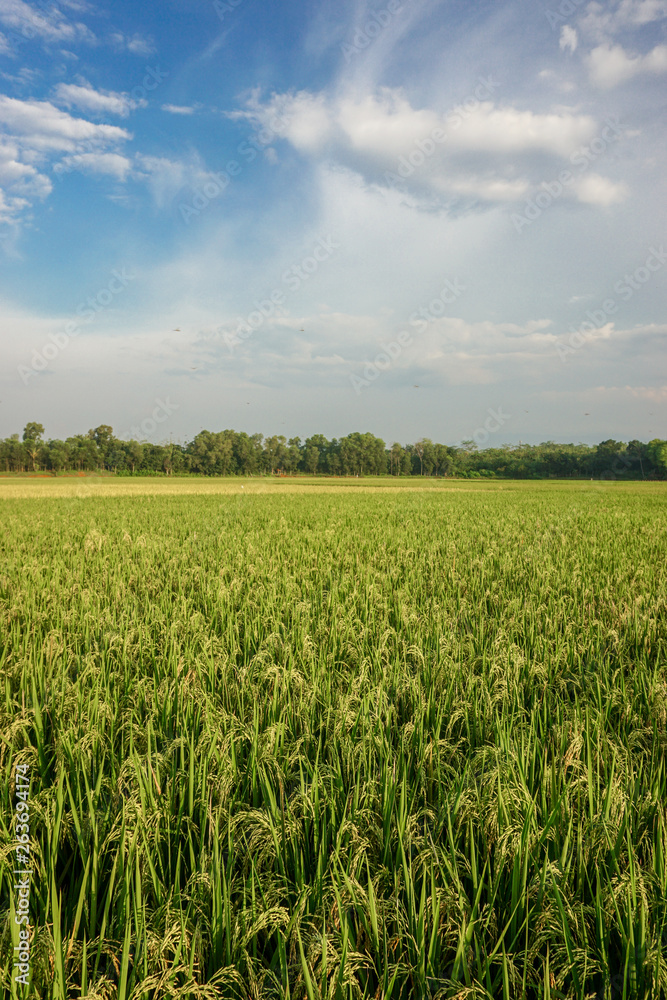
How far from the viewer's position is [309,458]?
14062cm

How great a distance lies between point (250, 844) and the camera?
1847 millimetres

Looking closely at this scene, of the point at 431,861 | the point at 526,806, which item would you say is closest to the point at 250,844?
the point at 431,861

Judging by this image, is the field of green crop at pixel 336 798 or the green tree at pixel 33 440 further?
the green tree at pixel 33 440

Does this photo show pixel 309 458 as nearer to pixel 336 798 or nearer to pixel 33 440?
pixel 33 440

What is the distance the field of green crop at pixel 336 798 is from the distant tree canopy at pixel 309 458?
114 meters

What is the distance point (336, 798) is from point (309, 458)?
139 meters

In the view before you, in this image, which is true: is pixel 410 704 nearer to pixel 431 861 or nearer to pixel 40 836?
pixel 431 861

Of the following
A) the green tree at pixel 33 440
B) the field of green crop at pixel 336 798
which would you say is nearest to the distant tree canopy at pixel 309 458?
the green tree at pixel 33 440

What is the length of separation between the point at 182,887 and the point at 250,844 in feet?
1.13

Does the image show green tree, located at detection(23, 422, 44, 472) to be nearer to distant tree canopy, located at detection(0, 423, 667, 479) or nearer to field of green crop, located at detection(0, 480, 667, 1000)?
distant tree canopy, located at detection(0, 423, 667, 479)

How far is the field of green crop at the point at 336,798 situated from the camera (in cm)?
150

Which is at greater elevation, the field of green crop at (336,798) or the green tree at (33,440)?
the green tree at (33,440)

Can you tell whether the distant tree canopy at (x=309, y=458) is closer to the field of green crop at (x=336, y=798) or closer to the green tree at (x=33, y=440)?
the green tree at (x=33, y=440)

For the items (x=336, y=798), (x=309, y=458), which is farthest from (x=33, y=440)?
(x=336, y=798)
